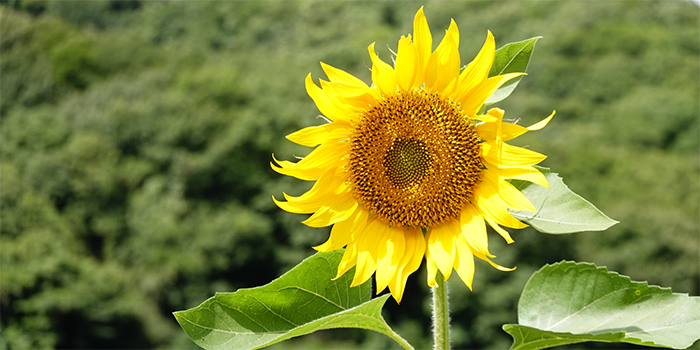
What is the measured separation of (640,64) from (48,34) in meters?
49.0

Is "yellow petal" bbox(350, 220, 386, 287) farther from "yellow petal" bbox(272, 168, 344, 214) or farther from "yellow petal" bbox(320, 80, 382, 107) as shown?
"yellow petal" bbox(320, 80, 382, 107)

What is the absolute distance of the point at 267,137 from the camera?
4712 cm

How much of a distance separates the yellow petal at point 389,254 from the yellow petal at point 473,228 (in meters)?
0.16

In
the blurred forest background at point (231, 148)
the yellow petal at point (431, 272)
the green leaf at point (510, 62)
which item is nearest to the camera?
the yellow petal at point (431, 272)

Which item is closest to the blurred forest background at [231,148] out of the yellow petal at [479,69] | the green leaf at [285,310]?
the green leaf at [285,310]

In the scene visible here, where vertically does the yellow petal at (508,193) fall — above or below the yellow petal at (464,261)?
above

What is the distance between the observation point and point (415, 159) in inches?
64.1

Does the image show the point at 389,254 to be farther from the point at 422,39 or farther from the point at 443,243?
the point at 422,39

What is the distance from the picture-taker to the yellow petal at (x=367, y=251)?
4.96 feet

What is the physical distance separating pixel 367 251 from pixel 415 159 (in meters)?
0.27

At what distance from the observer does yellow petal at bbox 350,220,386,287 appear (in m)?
1.51

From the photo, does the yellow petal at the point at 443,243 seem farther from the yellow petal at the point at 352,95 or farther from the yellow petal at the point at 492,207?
the yellow petal at the point at 352,95

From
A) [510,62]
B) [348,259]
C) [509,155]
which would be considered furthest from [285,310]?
[510,62]

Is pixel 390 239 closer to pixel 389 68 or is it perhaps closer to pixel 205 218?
pixel 389 68
